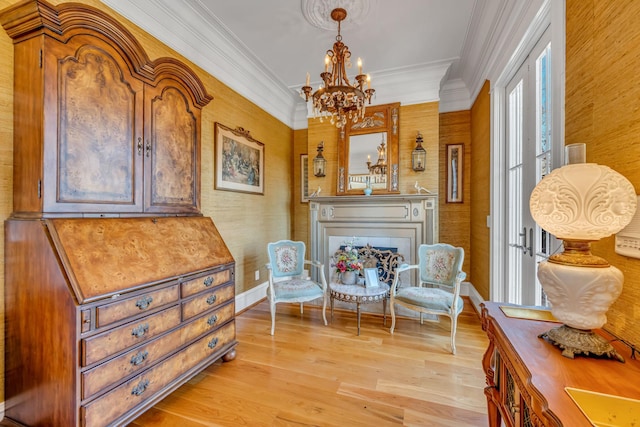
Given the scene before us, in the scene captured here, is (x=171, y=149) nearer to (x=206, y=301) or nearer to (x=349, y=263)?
(x=206, y=301)

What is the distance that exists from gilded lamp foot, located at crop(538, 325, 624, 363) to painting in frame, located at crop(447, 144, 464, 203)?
329 cm

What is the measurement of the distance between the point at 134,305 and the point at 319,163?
2.97 meters

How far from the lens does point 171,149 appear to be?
6.78ft

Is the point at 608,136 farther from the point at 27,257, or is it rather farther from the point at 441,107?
the point at 441,107

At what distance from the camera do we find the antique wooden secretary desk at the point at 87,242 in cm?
131

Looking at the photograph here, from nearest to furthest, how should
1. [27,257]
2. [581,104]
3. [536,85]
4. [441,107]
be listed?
[581,104] < [27,257] < [536,85] < [441,107]

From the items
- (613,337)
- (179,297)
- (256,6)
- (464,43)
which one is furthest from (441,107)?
(179,297)

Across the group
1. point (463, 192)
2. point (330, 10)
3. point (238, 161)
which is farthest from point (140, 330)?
point (463, 192)

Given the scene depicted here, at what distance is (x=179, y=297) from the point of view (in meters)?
1.77

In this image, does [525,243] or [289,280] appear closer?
[525,243]

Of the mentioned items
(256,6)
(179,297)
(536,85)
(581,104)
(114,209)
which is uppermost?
(256,6)

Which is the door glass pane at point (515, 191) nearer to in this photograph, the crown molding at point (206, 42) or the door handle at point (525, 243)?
the door handle at point (525, 243)

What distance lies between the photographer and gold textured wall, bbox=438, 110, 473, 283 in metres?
3.85

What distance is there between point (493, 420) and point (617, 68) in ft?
5.31
